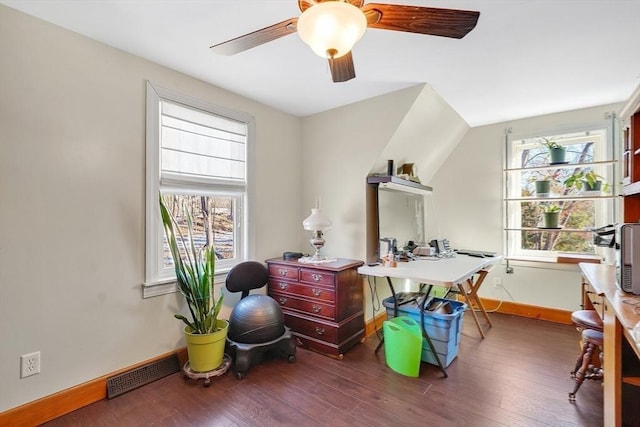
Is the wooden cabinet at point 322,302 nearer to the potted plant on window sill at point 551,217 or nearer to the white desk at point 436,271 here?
the white desk at point 436,271

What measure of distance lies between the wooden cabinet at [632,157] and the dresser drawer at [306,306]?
7.54 ft

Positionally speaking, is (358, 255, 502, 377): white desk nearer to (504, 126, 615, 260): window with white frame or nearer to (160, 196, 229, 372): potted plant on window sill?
(504, 126, 615, 260): window with white frame

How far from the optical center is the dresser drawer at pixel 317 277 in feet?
8.53

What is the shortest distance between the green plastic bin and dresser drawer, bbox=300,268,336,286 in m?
0.58

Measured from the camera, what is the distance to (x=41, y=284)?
1.78 m

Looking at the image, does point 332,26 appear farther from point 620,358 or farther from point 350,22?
point 620,358

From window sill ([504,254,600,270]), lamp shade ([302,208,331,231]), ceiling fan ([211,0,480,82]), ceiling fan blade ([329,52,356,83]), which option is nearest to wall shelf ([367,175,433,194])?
lamp shade ([302,208,331,231])

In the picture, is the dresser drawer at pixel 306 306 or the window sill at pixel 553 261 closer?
the dresser drawer at pixel 306 306

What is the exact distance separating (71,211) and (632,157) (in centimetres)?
381

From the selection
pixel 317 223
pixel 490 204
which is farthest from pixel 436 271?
pixel 490 204

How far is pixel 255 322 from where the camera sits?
2.35m

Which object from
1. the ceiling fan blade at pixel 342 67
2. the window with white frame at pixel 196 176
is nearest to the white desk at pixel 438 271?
the window with white frame at pixel 196 176

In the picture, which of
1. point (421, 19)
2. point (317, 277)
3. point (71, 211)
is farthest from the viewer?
point (317, 277)

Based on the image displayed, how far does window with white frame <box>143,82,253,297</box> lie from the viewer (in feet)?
7.45
